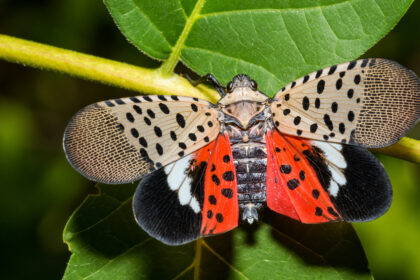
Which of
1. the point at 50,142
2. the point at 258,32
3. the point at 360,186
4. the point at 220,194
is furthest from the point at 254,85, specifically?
the point at 50,142

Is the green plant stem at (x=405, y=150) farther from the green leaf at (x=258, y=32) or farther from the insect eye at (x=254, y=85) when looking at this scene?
the insect eye at (x=254, y=85)

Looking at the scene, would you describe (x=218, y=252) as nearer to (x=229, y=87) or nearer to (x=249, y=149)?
(x=249, y=149)

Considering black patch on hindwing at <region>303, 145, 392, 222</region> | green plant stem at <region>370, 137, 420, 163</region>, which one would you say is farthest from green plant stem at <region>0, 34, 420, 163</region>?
green plant stem at <region>370, 137, 420, 163</region>

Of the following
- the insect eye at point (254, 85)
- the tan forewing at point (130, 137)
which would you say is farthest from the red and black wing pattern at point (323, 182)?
the tan forewing at point (130, 137)

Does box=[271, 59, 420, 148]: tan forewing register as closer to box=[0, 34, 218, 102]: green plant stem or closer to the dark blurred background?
box=[0, 34, 218, 102]: green plant stem

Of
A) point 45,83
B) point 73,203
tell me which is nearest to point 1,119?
point 45,83

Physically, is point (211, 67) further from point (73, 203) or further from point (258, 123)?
point (73, 203)

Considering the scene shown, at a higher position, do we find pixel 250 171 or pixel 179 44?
pixel 179 44
